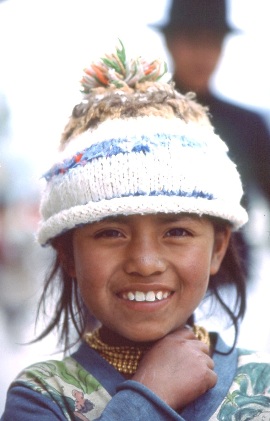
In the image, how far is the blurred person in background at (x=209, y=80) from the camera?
1760 millimetres

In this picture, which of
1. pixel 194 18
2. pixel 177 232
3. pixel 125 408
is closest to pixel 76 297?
pixel 177 232

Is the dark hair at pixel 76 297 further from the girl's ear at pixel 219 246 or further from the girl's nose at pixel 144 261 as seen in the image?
the girl's nose at pixel 144 261

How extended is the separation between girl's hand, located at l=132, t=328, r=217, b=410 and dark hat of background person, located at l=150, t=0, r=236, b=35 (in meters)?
0.97

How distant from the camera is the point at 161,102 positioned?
4.56 feet

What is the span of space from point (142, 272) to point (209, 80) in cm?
88

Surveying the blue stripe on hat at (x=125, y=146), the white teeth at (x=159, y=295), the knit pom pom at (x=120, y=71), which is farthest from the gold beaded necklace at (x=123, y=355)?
the knit pom pom at (x=120, y=71)

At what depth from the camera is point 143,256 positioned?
124cm

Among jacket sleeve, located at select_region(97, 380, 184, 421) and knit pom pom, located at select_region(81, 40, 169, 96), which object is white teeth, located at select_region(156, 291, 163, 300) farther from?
knit pom pom, located at select_region(81, 40, 169, 96)

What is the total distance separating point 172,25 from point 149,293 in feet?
3.32

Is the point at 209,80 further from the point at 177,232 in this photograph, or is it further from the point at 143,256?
the point at 143,256

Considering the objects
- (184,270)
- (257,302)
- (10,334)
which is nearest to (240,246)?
(257,302)

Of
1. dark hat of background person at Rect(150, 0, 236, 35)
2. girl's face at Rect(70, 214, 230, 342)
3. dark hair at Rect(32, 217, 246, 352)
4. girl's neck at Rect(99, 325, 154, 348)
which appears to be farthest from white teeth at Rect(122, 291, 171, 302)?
dark hat of background person at Rect(150, 0, 236, 35)

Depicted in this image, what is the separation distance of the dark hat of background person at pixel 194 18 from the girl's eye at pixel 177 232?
76 centimetres

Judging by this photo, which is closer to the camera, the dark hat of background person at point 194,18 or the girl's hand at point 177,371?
the girl's hand at point 177,371
